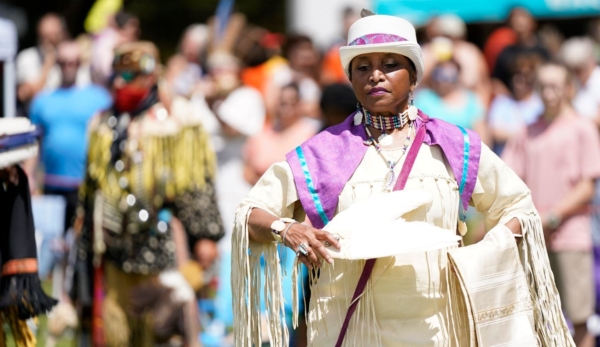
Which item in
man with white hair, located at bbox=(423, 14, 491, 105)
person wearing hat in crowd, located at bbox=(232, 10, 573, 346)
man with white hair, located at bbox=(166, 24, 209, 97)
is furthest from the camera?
man with white hair, located at bbox=(166, 24, 209, 97)

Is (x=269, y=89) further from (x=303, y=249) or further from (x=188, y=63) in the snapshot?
(x=303, y=249)

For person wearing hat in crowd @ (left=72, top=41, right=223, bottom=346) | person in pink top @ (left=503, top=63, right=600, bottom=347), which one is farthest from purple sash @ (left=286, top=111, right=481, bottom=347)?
person in pink top @ (left=503, top=63, right=600, bottom=347)

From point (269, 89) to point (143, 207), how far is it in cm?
317

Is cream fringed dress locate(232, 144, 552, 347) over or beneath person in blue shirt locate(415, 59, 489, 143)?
beneath

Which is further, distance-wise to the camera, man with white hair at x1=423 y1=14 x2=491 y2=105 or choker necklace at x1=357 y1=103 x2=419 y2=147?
man with white hair at x1=423 y1=14 x2=491 y2=105

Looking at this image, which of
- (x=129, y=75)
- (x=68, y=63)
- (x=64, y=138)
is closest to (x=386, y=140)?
(x=129, y=75)

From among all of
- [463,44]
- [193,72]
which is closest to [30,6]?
[193,72]

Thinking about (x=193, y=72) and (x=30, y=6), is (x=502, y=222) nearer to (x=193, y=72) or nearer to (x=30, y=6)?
(x=193, y=72)

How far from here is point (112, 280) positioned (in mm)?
8008

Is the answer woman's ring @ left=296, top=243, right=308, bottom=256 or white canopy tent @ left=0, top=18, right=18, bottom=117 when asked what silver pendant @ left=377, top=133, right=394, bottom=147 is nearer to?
woman's ring @ left=296, top=243, right=308, bottom=256

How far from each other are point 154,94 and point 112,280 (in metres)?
1.19

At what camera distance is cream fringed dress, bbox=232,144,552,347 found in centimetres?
486

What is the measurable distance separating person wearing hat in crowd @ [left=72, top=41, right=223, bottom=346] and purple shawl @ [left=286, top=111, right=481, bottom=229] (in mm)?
2977

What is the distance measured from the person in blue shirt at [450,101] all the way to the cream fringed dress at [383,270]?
5413 mm
